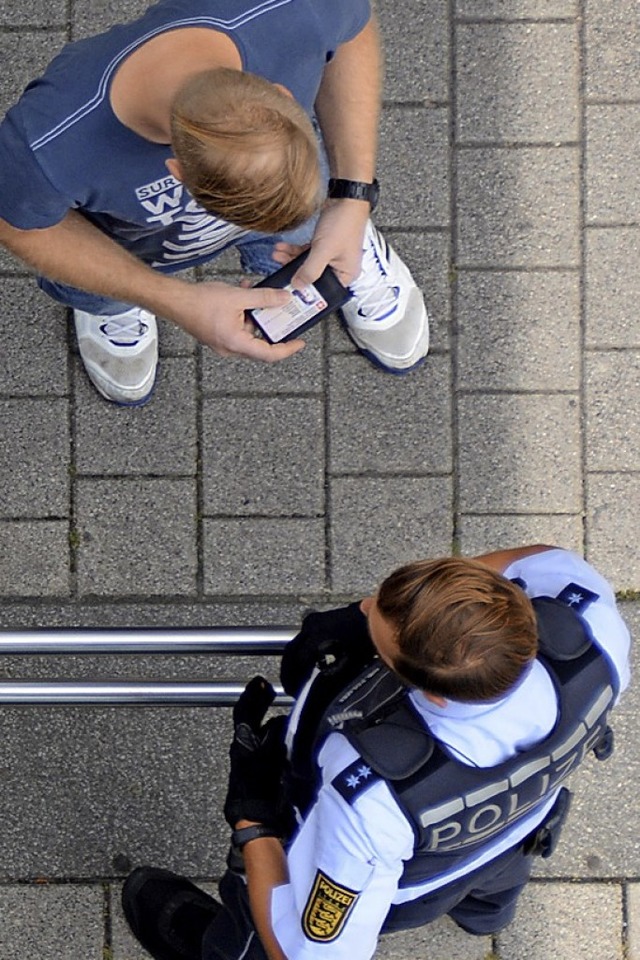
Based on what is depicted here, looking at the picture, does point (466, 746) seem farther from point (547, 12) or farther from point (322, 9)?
point (547, 12)

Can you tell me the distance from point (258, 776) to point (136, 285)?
3.28 feet

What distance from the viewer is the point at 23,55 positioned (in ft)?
9.31

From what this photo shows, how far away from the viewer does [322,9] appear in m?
1.80

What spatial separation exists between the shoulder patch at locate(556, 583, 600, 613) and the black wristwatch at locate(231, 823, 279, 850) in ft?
2.34

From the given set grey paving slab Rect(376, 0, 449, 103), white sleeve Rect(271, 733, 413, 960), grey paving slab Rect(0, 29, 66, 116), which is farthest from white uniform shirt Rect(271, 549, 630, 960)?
grey paving slab Rect(0, 29, 66, 116)

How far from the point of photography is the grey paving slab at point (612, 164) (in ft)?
9.21

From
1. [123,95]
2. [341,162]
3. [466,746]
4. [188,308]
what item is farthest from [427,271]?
[466,746]

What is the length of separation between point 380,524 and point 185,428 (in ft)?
1.96

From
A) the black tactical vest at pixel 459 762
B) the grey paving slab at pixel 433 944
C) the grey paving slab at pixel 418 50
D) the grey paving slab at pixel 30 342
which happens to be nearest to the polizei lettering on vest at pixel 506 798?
the black tactical vest at pixel 459 762

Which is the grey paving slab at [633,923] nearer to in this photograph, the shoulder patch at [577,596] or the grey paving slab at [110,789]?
the grey paving slab at [110,789]

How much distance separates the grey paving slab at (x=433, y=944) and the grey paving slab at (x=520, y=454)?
111cm

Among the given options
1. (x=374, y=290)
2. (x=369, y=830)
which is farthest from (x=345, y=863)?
(x=374, y=290)

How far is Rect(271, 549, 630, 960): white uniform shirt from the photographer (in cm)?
163

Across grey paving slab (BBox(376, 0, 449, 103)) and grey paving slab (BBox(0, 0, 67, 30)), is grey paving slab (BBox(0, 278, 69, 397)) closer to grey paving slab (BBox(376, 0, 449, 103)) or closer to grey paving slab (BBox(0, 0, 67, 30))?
grey paving slab (BBox(0, 0, 67, 30))
